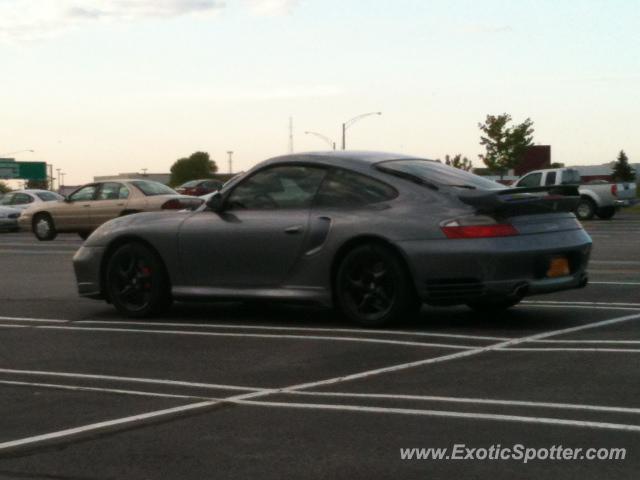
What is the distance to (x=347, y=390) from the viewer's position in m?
7.14

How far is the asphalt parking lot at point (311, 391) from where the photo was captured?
5.44 meters

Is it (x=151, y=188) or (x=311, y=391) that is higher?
(x=151, y=188)

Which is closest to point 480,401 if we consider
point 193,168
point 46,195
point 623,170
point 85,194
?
point 85,194

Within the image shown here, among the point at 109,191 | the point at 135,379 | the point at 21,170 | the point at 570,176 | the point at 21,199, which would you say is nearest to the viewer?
the point at 135,379

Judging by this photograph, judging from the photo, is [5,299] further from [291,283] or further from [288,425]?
[288,425]

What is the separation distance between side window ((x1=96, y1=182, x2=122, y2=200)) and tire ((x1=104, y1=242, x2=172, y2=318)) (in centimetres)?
1882

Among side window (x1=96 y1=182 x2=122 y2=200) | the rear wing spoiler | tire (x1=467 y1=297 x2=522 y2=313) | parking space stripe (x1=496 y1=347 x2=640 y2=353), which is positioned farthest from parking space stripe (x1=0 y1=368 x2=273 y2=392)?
side window (x1=96 y1=182 x2=122 y2=200)

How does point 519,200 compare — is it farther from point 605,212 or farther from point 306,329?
point 605,212

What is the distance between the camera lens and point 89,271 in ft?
37.8

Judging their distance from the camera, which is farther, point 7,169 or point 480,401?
point 7,169

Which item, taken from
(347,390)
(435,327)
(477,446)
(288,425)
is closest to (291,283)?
(435,327)

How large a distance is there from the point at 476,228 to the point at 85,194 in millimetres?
22468

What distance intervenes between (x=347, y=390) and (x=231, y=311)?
15.1ft

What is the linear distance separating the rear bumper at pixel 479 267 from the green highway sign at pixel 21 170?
11514 centimetres
